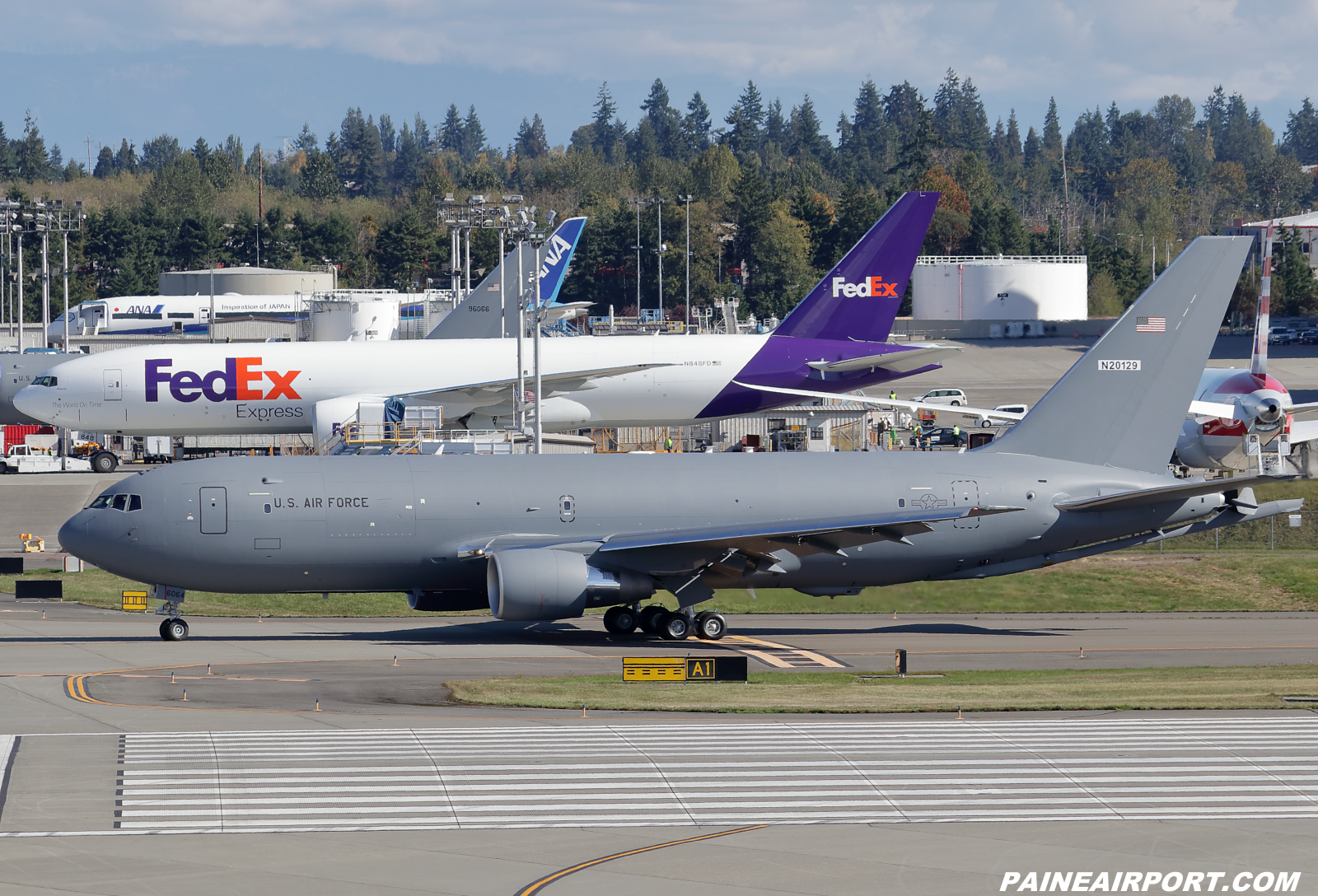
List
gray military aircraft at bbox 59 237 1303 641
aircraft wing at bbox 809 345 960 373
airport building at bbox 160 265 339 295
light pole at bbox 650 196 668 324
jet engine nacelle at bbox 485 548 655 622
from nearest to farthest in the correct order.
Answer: jet engine nacelle at bbox 485 548 655 622 → gray military aircraft at bbox 59 237 1303 641 → aircraft wing at bbox 809 345 960 373 → light pole at bbox 650 196 668 324 → airport building at bbox 160 265 339 295

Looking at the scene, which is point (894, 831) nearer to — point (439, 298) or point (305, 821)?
point (305, 821)

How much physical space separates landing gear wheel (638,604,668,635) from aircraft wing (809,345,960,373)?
30.5 metres

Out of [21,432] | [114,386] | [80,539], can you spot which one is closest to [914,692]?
[80,539]

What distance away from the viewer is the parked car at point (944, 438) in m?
80.8

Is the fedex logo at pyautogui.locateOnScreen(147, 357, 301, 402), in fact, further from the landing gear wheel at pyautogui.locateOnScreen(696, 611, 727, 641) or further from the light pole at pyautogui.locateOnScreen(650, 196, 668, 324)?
the light pole at pyautogui.locateOnScreen(650, 196, 668, 324)

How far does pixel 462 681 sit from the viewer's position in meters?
31.8

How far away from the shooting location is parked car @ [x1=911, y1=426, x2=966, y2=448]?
80.8 metres

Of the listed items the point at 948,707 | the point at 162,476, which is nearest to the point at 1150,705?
the point at 948,707

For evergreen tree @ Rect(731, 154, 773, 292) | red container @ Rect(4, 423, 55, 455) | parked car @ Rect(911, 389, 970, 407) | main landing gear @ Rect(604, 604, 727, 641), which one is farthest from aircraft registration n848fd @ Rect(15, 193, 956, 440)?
evergreen tree @ Rect(731, 154, 773, 292)

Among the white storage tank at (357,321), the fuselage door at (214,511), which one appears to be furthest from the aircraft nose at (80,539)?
the white storage tank at (357,321)

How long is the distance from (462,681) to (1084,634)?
753 inches

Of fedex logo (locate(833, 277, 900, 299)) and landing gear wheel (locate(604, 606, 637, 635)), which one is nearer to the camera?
landing gear wheel (locate(604, 606, 637, 635))

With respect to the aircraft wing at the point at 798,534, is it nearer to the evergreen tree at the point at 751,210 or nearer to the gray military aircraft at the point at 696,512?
the gray military aircraft at the point at 696,512

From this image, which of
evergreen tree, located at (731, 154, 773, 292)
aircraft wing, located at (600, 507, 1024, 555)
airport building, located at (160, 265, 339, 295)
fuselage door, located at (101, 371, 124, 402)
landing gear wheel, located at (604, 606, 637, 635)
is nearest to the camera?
aircraft wing, located at (600, 507, 1024, 555)
